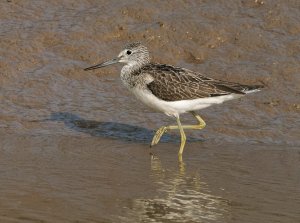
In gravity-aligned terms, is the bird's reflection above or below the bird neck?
below

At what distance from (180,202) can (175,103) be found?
3.13 m

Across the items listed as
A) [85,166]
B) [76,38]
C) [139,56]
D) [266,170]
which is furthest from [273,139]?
[76,38]

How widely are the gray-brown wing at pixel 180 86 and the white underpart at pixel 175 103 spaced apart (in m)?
0.06

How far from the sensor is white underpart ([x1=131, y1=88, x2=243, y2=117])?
11.2 meters

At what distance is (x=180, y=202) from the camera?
834 centimetres

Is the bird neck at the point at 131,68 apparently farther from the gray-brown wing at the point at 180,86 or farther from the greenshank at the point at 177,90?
the gray-brown wing at the point at 180,86

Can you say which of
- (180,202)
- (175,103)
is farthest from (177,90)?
(180,202)

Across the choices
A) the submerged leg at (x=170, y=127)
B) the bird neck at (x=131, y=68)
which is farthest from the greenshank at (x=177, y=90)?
the bird neck at (x=131, y=68)

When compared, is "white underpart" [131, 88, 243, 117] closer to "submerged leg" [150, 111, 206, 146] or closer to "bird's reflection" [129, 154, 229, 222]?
"submerged leg" [150, 111, 206, 146]

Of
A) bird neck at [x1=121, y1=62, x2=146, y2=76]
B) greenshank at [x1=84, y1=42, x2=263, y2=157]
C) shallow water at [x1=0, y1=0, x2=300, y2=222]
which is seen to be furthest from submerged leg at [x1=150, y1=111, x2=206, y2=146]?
bird neck at [x1=121, y1=62, x2=146, y2=76]

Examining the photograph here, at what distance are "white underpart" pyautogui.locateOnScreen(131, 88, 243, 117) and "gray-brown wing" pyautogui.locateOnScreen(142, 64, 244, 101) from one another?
6cm

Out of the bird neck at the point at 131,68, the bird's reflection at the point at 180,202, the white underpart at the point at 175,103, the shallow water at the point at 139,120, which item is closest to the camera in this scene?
the bird's reflection at the point at 180,202

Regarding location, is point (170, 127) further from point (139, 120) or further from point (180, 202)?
point (180, 202)

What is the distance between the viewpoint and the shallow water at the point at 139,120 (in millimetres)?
8297
